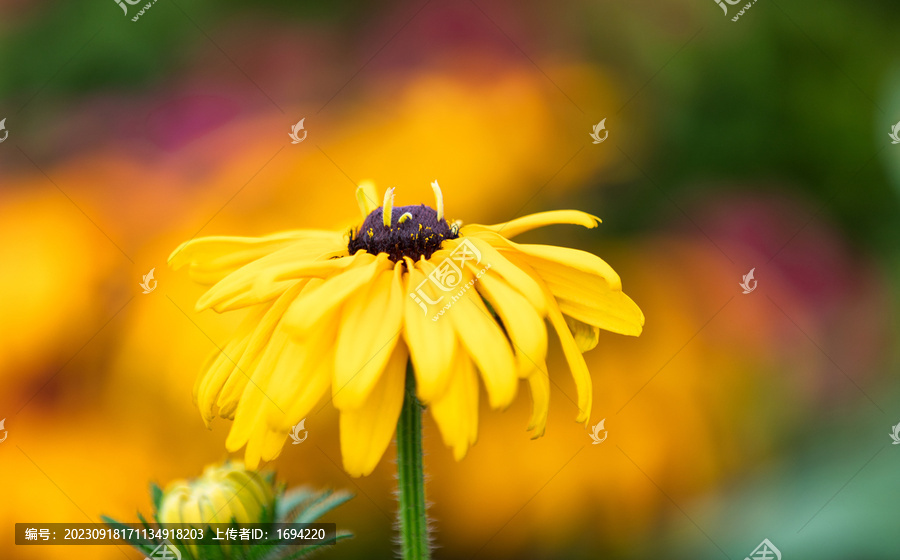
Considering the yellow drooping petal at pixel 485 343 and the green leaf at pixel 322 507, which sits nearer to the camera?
the yellow drooping petal at pixel 485 343

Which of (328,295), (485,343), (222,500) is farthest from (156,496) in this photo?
(485,343)

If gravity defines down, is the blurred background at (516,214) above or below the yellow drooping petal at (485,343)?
above

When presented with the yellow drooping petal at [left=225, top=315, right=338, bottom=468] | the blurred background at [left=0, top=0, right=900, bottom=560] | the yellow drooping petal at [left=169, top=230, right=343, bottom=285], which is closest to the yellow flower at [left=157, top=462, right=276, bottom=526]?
the yellow drooping petal at [left=225, top=315, right=338, bottom=468]

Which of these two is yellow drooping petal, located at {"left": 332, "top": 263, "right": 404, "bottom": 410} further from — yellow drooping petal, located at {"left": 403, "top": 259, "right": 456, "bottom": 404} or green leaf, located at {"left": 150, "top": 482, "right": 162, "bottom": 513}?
green leaf, located at {"left": 150, "top": 482, "right": 162, "bottom": 513}

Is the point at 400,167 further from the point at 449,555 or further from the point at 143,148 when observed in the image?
the point at 449,555

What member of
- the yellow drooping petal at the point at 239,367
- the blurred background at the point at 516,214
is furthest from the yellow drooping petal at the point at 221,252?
the blurred background at the point at 516,214

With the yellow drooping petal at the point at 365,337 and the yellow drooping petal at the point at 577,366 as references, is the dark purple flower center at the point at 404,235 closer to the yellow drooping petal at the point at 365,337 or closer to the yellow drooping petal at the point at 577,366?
the yellow drooping petal at the point at 365,337

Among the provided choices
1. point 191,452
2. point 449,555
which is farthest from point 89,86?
point 449,555
